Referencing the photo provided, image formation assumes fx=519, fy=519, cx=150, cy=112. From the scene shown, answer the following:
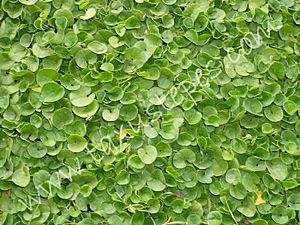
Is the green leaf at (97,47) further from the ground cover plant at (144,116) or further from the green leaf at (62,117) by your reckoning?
the green leaf at (62,117)

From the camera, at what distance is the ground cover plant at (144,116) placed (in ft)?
4.93

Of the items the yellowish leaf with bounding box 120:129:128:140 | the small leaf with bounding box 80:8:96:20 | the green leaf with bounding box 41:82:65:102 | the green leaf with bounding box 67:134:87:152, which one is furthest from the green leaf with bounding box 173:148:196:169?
the small leaf with bounding box 80:8:96:20

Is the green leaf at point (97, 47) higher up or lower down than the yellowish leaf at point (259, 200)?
higher up

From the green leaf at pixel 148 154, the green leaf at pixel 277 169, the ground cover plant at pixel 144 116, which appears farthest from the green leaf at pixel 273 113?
the green leaf at pixel 148 154

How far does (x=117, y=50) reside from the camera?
5.29 ft

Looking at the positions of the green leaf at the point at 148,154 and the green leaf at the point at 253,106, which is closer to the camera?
the green leaf at the point at 148,154

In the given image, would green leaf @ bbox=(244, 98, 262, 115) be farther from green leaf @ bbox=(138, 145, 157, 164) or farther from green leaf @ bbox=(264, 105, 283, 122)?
green leaf @ bbox=(138, 145, 157, 164)

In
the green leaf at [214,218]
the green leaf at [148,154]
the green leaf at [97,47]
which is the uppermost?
the green leaf at [97,47]

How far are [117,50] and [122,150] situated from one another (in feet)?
1.05

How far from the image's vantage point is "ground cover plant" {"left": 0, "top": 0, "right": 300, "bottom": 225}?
4.93 feet

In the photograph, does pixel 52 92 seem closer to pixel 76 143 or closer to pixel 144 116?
pixel 76 143

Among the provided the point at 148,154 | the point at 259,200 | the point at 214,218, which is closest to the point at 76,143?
the point at 148,154

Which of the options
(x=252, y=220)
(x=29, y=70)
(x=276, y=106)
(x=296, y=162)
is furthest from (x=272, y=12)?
(x=29, y=70)

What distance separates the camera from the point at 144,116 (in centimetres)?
157
